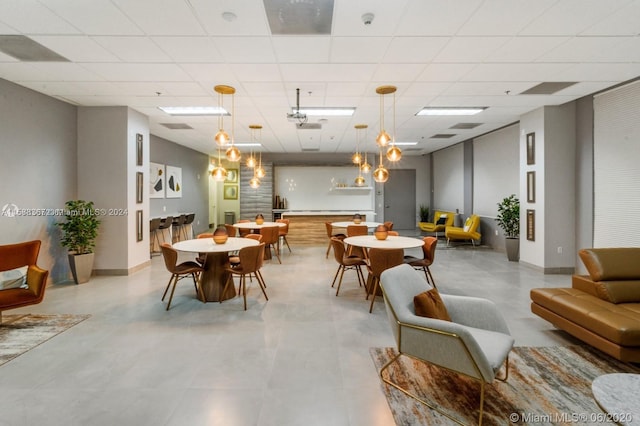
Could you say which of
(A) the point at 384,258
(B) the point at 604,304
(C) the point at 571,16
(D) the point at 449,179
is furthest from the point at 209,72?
(D) the point at 449,179

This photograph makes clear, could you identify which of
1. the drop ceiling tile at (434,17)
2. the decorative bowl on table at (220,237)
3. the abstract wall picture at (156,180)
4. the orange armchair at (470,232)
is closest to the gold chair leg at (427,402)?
the decorative bowl on table at (220,237)

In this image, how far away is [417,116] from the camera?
6.86 metres

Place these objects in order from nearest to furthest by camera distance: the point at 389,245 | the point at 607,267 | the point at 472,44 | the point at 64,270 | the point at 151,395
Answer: the point at 151,395, the point at 607,267, the point at 472,44, the point at 389,245, the point at 64,270

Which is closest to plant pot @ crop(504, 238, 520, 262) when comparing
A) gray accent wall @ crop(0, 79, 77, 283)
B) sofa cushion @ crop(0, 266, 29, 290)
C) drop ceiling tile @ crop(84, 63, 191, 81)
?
drop ceiling tile @ crop(84, 63, 191, 81)

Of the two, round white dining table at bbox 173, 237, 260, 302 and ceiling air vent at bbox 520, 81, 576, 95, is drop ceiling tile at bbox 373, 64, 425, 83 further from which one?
round white dining table at bbox 173, 237, 260, 302

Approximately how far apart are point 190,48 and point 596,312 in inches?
197

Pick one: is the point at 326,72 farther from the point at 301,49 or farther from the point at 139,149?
the point at 139,149

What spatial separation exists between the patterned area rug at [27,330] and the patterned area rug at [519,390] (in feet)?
11.2

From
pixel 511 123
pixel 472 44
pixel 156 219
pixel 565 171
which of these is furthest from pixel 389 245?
pixel 156 219

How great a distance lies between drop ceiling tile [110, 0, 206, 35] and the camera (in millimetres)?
2930

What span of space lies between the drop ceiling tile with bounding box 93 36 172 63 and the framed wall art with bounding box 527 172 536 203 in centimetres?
670

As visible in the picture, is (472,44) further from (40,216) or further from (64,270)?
(64,270)

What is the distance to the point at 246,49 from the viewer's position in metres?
3.77

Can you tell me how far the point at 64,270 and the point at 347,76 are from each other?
5863mm
